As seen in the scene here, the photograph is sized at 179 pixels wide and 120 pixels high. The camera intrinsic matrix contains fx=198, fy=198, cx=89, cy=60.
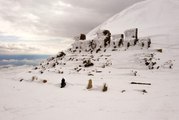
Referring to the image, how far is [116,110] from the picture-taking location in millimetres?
10625

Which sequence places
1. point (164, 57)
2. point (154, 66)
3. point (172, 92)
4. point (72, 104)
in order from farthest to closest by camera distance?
point (164, 57) → point (154, 66) → point (172, 92) → point (72, 104)

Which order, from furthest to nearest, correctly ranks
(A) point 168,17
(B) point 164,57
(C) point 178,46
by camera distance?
(A) point 168,17 → (C) point 178,46 → (B) point 164,57

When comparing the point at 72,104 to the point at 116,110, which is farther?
the point at 72,104

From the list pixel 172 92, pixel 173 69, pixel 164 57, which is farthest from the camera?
pixel 164 57

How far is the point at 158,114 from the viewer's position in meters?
9.91

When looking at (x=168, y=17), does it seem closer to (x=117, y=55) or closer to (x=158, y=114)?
(x=117, y=55)

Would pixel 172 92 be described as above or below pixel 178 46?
below

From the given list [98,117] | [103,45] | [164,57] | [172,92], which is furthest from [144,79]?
[103,45]

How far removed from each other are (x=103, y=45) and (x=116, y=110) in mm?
25646

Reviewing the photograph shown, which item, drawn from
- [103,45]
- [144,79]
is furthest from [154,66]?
[103,45]

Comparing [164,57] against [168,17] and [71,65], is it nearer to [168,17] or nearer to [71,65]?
[71,65]

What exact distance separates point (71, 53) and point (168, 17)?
29107 millimetres

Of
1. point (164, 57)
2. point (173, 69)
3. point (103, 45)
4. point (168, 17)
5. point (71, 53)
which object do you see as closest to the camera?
point (173, 69)

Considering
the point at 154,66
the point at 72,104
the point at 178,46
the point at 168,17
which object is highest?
the point at 168,17
